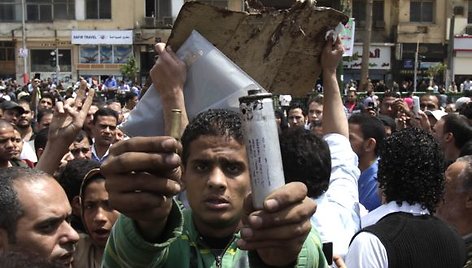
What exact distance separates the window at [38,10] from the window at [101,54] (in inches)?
128

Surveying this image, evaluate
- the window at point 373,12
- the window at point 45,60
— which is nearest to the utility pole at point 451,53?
the window at point 373,12

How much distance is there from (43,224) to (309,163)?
1283mm

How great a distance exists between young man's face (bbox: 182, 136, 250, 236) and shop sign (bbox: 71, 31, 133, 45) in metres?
36.1

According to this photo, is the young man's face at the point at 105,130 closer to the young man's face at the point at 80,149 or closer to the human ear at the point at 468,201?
the young man's face at the point at 80,149

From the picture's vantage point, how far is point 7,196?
8.46 ft

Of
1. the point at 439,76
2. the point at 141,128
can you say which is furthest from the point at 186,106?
the point at 439,76

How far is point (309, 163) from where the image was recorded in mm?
3189

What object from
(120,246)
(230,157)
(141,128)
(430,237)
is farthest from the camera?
(430,237)

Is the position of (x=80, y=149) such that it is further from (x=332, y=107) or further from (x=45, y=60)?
(x=45, y=60)

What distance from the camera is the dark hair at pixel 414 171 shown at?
10.5ft

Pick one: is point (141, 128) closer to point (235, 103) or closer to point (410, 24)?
point (235, 103)

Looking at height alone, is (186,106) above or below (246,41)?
below

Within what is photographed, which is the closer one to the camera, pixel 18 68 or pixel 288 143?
pixel 288 143

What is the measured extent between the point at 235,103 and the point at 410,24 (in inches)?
1490
